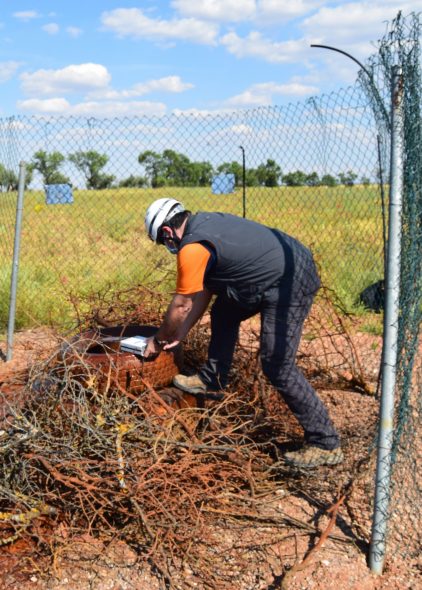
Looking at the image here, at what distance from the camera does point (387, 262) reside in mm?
2822

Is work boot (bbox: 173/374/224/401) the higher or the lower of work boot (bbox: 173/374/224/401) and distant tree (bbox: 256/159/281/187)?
the lower

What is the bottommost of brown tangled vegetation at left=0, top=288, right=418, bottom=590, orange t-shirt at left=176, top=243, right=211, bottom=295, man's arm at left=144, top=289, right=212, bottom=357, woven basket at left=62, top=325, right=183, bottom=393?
brown tangled vegetation at left=0, top=288, right=418, bottom=590

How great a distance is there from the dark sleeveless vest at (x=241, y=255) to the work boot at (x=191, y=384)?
665 millimetres

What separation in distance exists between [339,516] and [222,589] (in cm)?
83

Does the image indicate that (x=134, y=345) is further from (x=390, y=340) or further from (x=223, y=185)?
(x=223, y=185)

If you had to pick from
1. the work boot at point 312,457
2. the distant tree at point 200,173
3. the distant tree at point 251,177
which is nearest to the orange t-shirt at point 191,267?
the work boot at point 312,457

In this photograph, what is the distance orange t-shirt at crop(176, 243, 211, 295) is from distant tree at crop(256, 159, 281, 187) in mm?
2762

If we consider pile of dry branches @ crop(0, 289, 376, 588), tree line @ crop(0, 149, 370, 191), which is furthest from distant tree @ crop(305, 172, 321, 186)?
pile of dry branches @ crop(0, 289, 376, 588)

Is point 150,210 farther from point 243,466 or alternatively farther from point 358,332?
point 358,332

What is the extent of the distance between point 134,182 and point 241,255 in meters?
3.72

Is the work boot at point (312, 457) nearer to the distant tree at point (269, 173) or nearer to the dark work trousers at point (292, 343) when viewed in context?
the dark work trousers at point (292, 343)

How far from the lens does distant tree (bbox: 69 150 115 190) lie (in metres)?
6.12

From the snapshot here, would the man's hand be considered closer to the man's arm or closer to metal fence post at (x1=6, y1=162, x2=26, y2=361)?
the man's arm

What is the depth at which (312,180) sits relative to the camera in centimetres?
640
